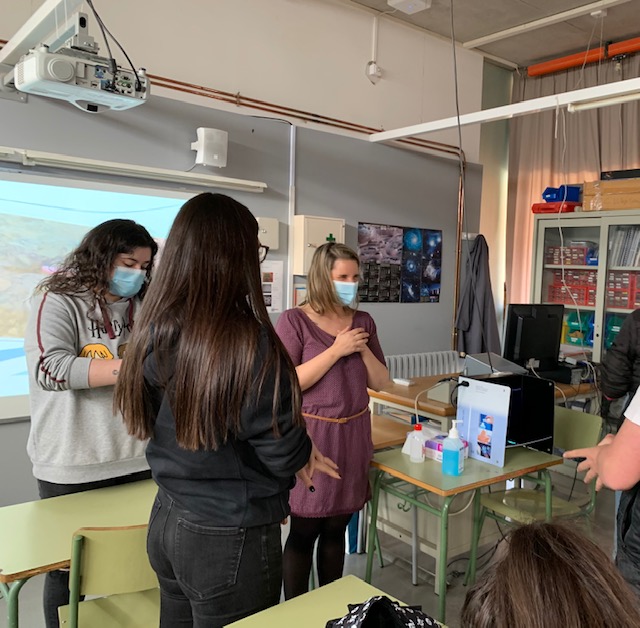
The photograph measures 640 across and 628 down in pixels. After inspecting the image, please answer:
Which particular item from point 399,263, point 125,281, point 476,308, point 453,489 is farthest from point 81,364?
point 476,308

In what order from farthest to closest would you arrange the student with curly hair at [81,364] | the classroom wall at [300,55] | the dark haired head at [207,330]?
the classroom wall at [300,55] < the student with curly hair at [81,364] < the dark haired head at [207,330]

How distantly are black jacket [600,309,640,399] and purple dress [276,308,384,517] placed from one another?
153cm

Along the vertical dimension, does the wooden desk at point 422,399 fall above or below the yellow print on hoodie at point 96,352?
below

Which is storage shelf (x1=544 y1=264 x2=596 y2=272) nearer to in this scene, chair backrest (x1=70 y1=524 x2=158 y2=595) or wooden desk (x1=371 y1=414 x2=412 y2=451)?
wooden desk (x1=371 y1=414 x2=412 y2=451)

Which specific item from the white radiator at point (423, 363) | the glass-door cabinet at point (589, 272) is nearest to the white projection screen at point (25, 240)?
the white radiator at point (423, 363)

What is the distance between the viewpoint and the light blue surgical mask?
2.26 metres

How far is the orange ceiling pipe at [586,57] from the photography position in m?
4.80

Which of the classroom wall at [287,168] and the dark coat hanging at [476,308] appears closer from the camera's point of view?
the classroom wall at [287,168]

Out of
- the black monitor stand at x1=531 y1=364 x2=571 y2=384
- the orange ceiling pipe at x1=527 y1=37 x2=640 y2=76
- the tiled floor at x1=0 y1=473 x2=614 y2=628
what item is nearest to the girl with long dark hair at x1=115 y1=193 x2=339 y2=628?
the tiled floor at x1=0 y1=473 x2=614 y2=628

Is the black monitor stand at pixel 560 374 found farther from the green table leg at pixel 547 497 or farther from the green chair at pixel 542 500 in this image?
the green table leg at pixel 547 497

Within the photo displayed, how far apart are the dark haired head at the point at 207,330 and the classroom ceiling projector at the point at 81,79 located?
3.88ft

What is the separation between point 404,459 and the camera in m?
2.44

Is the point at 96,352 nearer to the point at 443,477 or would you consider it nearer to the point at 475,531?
the point at 443,477

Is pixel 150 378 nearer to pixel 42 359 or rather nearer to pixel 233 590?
pixel 233 590
